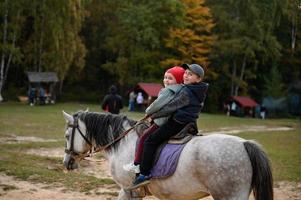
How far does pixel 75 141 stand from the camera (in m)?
7.53

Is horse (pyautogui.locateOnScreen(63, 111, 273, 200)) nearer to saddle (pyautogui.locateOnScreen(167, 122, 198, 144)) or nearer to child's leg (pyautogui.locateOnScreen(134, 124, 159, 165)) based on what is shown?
saddle (pyautogui.locateOnScreen(167, 122, 198, 144))

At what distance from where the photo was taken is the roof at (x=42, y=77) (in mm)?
42094

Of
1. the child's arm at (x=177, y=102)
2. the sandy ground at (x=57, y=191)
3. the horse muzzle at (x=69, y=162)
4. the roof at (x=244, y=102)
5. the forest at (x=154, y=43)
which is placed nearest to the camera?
the child's arm at (x=177, y=102)

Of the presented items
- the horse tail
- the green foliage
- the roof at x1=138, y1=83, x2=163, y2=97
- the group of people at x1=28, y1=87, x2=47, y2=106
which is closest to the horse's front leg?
the horse tail

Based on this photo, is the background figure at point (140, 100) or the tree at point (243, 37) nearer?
the background figure at point (140, 100)

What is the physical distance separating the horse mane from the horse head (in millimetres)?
82

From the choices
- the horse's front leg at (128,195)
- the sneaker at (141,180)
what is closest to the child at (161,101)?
the sneaker at (141,180)

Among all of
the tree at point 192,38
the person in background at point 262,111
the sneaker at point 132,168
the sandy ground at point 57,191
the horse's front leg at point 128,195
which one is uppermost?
the tree at point 192,38

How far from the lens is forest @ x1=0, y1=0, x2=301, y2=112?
42875 mm

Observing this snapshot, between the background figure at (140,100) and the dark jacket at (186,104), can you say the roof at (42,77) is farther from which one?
the dark jacket at (186,104)

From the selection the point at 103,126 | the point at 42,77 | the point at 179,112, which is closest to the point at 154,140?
the point at 179,112

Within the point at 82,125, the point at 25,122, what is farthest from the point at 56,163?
the point at 25,122

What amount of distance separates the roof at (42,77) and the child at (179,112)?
121ft

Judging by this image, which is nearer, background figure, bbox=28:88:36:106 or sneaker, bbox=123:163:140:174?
sneaker, bbox=123:163:140:174
